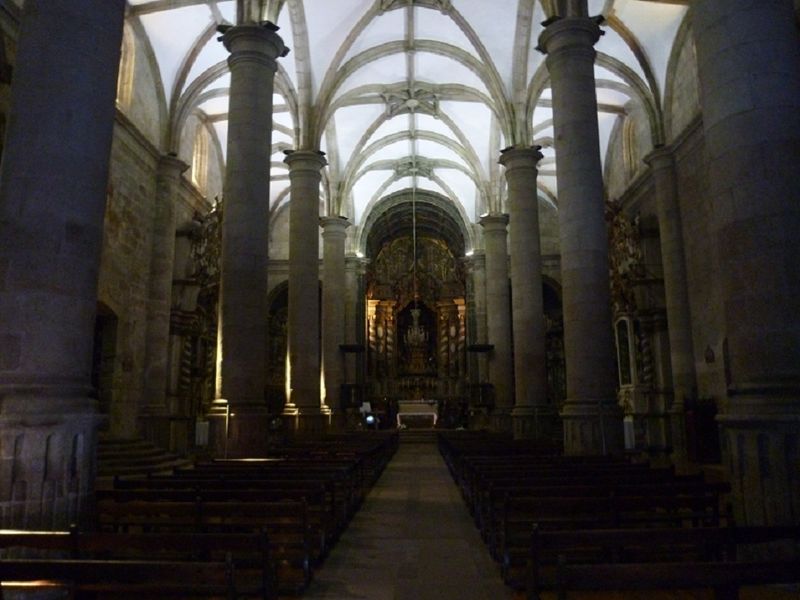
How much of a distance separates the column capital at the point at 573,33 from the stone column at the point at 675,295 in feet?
27.1

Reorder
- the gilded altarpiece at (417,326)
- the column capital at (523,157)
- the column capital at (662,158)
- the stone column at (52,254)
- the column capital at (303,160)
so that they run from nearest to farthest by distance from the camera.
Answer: the stone column at (52,254) < the column capital at (523,157) < the column capital at (303,160) < the column capital at (662,158) < the gilded altarpiece at (417,326)

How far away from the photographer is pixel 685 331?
17203mm

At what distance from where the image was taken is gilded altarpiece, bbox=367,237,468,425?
3450 centimetres

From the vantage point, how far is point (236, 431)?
10305 millimetres

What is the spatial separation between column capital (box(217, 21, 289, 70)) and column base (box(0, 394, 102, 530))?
8.91 meters

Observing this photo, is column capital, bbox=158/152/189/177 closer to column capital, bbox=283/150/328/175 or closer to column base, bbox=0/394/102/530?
column capital, bbox=283/150/328/175

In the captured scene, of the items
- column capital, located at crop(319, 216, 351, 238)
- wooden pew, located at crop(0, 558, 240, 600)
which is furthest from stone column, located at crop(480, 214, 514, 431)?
wooden pew, located at crop(0, 558, 240, 600)

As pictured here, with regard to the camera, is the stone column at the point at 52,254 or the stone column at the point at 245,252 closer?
the stone column at the point at 52,254

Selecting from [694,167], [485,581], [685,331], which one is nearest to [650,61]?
[694,167]

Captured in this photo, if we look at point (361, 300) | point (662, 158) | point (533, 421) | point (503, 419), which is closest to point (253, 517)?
point (533, 421)

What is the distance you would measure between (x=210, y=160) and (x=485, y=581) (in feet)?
70.8

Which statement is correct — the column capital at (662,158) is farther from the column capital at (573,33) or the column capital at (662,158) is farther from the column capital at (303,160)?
the column capital at (303,160)

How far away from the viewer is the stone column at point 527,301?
1573 centimetres

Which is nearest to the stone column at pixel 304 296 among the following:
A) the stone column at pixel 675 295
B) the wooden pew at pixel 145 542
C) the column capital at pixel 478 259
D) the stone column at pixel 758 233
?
the stone column at pixel 675 295
